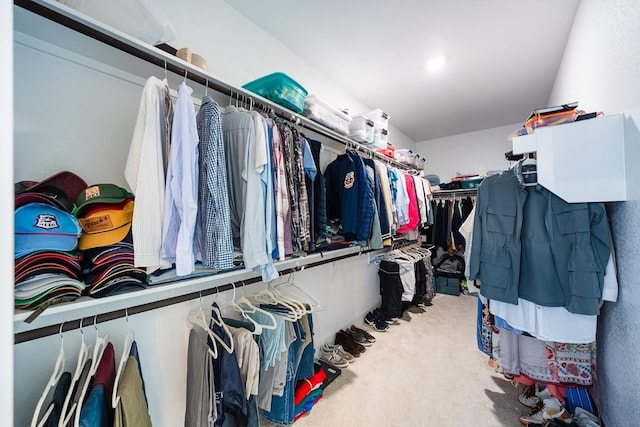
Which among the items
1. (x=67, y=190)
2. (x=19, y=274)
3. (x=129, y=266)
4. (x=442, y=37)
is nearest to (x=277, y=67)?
(x=442, y=37)

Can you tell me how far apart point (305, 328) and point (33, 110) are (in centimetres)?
167

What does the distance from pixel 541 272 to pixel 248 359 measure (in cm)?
163

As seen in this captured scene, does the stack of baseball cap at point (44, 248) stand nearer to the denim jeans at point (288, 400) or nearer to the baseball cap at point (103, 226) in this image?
the baseball cap at point (103, 226)

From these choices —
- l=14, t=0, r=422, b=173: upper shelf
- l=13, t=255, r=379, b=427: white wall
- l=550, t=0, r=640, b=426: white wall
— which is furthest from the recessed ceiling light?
l=13, t=255, r=379, b=427: white wall

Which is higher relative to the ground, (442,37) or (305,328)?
(442,37)

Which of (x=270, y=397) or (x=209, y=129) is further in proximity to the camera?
(x=270, y=397)

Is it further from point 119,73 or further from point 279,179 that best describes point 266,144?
point 119,73

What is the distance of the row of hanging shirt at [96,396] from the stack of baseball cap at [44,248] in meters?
0.23

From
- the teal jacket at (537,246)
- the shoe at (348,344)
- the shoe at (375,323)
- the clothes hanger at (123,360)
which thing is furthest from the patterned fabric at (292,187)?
the shoe at (375,323)

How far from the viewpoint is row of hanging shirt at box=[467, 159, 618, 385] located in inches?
46.1

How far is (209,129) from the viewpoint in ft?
3.56

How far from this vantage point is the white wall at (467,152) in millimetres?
4160

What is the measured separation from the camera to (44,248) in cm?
76

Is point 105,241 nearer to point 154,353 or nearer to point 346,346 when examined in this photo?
point 154,353
